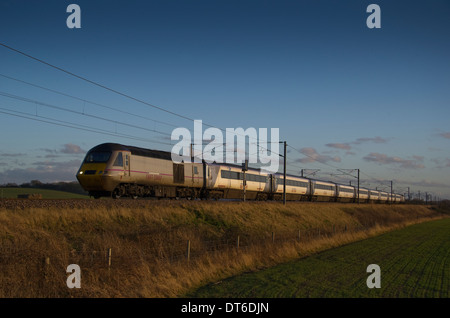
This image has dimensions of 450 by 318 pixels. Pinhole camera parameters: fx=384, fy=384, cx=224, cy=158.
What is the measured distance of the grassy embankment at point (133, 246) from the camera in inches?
435

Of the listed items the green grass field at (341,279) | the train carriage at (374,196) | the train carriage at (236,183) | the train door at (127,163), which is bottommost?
the train carriage at (374,196)

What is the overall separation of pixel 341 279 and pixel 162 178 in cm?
1900

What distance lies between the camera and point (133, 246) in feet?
53.9

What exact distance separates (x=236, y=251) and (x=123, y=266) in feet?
22.5

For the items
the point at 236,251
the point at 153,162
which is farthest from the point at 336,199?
the point at 236,251

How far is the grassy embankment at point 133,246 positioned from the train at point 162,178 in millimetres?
3441

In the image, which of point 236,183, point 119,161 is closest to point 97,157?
point 119,161

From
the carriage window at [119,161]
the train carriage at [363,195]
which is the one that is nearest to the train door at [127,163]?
the carriage window at [119,161]

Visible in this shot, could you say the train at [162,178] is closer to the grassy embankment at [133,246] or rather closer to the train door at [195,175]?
the train door at [195,175]

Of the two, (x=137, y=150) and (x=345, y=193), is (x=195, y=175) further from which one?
(x=345, y=193)

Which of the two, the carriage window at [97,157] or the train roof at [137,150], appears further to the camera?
the train roof at [137,150]

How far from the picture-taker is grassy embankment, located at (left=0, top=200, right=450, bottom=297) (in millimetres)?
11055

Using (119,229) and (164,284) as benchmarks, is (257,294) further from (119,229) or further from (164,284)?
(119,229)

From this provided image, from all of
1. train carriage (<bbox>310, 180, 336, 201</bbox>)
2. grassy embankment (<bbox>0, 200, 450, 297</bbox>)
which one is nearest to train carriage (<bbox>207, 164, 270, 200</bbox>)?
grassy embankment (<bbox>0, 200, 450, 297</bbox>)
